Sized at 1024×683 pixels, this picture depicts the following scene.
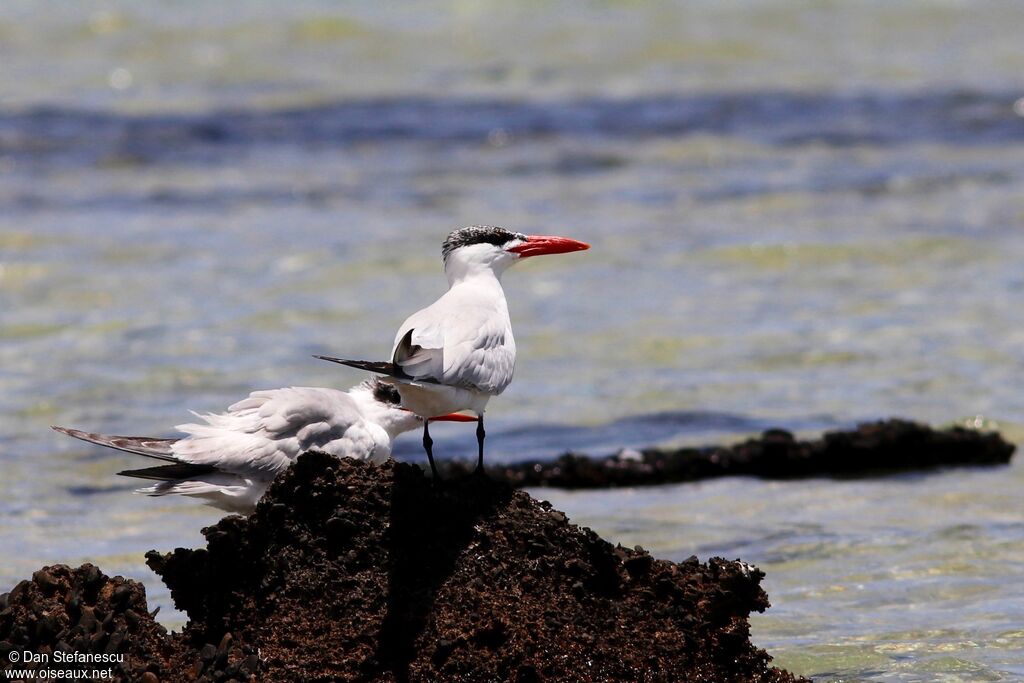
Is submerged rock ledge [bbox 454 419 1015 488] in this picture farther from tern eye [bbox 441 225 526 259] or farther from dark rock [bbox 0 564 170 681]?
dark rock [bbox 0 564 170 681]

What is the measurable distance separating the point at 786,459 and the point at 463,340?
291 cm

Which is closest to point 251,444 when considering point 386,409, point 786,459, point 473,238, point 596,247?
point 386,409

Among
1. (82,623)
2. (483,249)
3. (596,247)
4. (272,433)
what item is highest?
(596,247)

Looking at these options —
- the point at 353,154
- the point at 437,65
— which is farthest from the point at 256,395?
the point at 437,65

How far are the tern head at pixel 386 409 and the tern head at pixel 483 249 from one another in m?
0.48

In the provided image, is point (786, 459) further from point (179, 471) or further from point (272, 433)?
point (179, 471)

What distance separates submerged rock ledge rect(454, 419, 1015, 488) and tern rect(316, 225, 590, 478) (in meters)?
1.86

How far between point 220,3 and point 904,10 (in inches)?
386

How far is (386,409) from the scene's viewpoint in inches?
200

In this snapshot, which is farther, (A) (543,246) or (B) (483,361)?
(A) (543,246)

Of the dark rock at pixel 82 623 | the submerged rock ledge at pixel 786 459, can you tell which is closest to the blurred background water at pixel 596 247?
the submerged rock ledge at pixel 786 459

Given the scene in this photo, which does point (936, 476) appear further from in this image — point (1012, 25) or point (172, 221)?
point (1012, 25)

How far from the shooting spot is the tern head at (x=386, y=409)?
5.05 metres

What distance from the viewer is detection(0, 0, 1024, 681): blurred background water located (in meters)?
5.83
